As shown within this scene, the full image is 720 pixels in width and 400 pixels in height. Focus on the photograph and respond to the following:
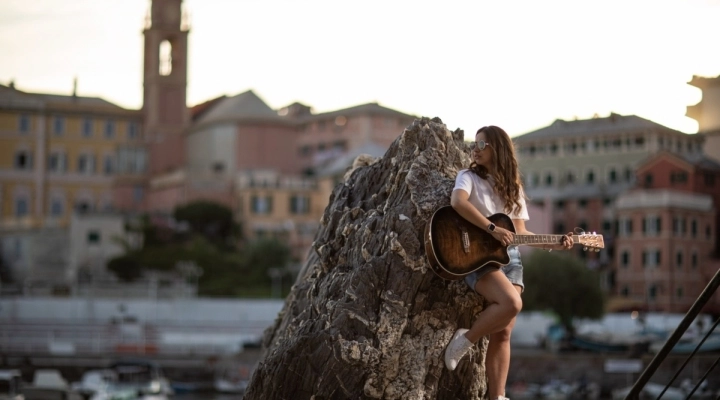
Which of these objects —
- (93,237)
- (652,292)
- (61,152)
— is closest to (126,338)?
(93,237)

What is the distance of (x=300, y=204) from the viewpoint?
365ft

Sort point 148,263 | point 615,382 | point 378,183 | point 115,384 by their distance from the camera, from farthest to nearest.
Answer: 1. point 148,263
2. point 615,382
3. point 115,384
4. point 378,183

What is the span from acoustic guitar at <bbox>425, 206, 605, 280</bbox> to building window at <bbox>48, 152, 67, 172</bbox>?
123 metres

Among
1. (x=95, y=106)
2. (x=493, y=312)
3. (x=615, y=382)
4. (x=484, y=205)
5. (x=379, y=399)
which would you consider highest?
(x=95, y=106)

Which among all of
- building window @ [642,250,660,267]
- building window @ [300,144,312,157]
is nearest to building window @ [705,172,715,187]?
building window @ [642,250,660,267]

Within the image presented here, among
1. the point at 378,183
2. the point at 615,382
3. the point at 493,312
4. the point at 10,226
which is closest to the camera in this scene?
the point at 493,312

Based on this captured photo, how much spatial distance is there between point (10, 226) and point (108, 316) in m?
34.8

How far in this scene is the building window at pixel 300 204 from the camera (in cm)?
11094

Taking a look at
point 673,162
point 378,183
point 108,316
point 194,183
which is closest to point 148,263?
point 108,316

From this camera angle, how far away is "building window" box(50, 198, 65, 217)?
125 metres

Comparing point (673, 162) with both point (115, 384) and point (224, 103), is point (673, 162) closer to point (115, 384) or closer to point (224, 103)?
point (115, 384)

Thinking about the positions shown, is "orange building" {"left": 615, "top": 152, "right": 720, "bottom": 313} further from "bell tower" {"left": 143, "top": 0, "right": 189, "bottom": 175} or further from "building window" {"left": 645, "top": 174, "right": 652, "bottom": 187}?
"bell tower" {"left": 143, "top": 0, "right": 189, "bottom": 175}

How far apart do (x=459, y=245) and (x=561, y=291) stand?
232 feet

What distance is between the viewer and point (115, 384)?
54.5m
